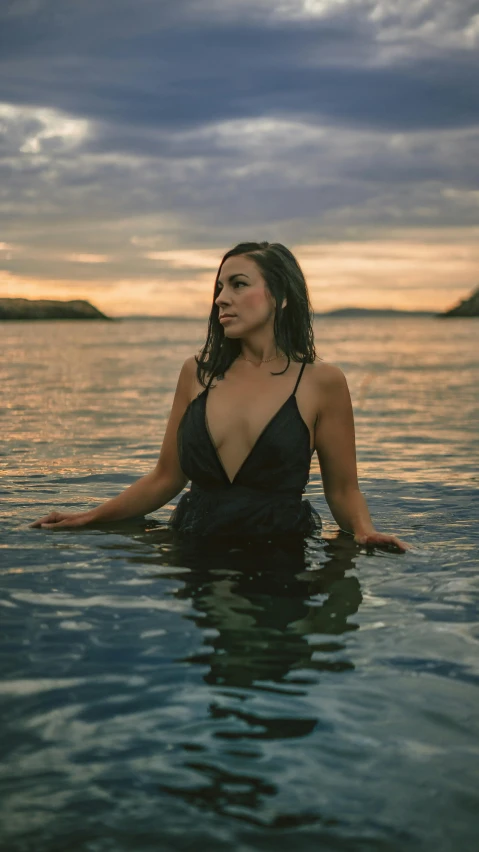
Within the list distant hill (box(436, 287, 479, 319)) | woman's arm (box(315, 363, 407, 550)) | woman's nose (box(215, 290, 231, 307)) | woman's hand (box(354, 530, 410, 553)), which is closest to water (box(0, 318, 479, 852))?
woman's hand (box(354, 530, 410, 553))

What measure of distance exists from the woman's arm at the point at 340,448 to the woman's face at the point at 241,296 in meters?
0.55

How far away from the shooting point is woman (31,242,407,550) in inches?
227

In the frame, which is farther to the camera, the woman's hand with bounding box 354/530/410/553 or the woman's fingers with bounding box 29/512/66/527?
the woman's fingers with bounding box 29/512/66/527

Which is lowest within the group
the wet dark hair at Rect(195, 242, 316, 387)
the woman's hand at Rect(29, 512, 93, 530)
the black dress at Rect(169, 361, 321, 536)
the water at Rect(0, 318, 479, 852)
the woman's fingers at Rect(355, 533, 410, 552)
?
the water at Rect(0, 318, 479, 852)

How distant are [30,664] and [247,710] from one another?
0.99 m

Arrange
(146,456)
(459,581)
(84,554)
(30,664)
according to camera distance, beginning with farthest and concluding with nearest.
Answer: (146,456) < (84,554) < (459,581) < (30,664)

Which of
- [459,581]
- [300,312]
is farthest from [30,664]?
[300,312]

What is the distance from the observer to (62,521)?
6398 mm

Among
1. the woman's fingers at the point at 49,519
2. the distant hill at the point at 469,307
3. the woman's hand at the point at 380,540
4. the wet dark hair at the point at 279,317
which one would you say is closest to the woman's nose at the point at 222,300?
the wet dark hair at the point at 279,317

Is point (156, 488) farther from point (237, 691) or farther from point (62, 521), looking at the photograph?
point (237, 691)

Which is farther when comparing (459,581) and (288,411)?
(288,411)

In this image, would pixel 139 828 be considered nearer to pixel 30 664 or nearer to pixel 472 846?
pixel 472 846

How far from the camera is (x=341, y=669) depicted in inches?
150

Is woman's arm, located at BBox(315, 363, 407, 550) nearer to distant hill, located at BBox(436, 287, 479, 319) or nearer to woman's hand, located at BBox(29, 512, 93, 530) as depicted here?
woman's hand, located at BBox(29, 512, 93, 530)
